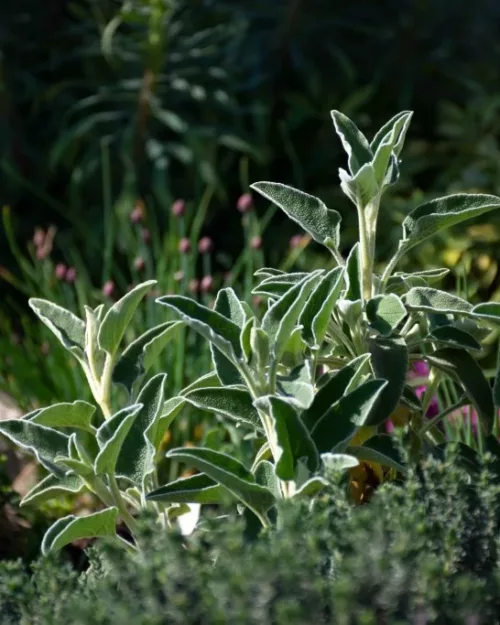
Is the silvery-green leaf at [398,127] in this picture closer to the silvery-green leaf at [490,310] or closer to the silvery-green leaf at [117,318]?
the silvery-green leaf at [490,310]

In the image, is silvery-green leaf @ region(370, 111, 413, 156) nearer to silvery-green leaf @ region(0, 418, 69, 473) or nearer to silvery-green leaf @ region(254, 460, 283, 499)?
silvery-green leaf @ region(254, 460, 283, 499)

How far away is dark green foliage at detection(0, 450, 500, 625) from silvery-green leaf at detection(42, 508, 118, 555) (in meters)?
0.11

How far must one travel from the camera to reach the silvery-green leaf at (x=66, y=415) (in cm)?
165

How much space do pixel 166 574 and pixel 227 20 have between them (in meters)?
3.53

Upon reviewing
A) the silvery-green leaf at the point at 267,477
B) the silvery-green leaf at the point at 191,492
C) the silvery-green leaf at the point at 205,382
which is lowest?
the silvery-green leaf at the point at 267,477

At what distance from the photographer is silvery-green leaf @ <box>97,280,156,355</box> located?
1.68 meters

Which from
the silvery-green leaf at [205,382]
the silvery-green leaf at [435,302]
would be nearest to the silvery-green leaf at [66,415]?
the silvery-green leaf at [205,382]

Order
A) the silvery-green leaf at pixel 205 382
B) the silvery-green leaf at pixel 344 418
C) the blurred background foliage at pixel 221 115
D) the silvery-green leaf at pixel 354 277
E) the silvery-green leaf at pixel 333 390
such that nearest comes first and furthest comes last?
the silvery-green leaf at pixel 344 418, the silvery-green leaf at pixel 333 390, the silvery-green leaf at pixel 354 277, the silvery-green leaf at pixel 205 382, the blurred background foliage at pixel 221 115

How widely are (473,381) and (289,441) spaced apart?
0.41 meters

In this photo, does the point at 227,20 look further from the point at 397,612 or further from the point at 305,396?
the point at 397,612

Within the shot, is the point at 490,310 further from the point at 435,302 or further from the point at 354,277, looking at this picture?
the point at 354,277

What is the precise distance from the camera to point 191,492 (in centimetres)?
156

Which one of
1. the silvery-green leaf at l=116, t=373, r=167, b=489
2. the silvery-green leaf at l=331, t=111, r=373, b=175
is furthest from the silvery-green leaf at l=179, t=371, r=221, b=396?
the silvery-green leaf at l=331, t=111, r=373, b=175

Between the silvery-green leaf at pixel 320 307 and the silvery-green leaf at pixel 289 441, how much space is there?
0.55 ft
